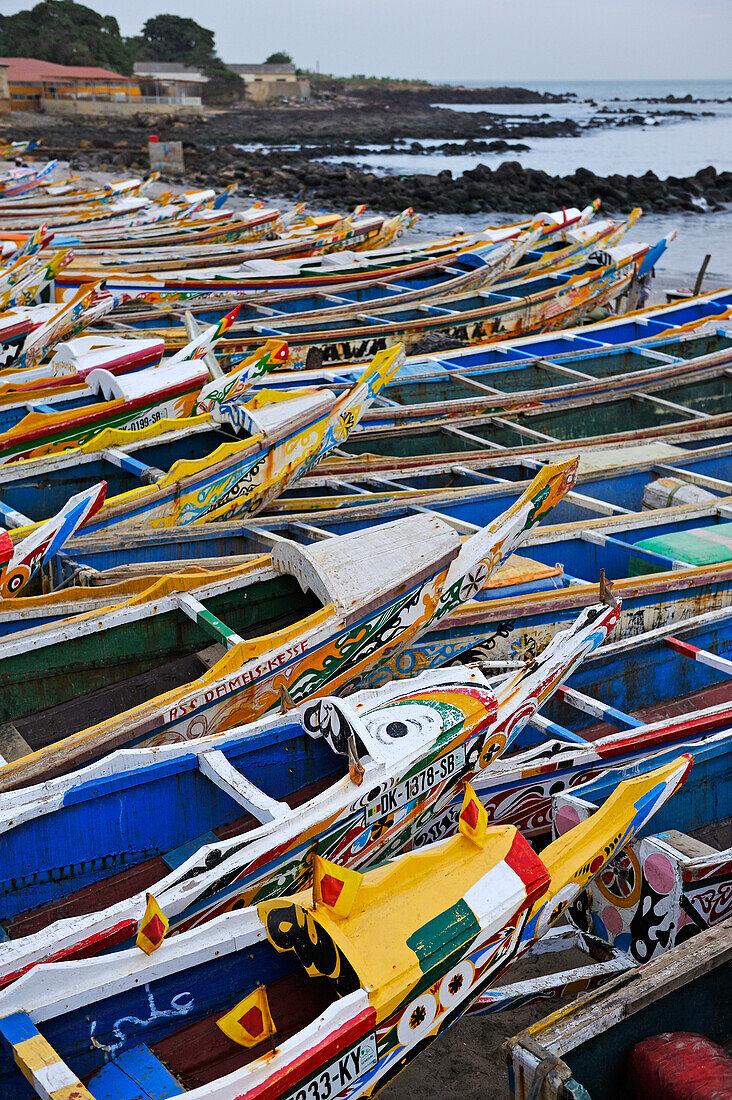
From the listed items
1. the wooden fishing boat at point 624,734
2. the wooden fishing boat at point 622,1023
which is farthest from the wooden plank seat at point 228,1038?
the wooden fishing boat at point 624,734

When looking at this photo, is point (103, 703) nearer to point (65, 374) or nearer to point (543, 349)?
point (65, 374)

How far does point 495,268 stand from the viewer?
16.5 metres

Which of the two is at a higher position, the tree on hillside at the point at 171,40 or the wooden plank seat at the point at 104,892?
the tree on hillside at the point at 171,40

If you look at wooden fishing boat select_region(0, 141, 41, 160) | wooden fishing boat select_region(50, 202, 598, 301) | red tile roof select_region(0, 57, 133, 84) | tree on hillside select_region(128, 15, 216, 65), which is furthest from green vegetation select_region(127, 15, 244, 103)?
wooden fishing boat select_region(50, 202, 598, 301)

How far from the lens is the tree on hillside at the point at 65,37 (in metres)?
72.1

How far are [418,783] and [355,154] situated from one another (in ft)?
205

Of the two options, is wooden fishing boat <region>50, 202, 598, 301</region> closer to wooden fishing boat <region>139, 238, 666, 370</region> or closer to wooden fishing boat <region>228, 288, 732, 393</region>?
wooden fishing boat <region>228, 288, 732, 393</region>

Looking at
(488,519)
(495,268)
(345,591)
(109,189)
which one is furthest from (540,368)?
(109,189)

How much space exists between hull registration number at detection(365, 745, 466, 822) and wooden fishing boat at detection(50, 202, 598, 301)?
11.6m

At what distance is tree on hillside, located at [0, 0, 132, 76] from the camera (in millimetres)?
72125

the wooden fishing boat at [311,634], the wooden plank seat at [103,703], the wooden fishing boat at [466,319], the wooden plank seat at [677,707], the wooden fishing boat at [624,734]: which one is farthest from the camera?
the wooden fishing boat at [466,319]

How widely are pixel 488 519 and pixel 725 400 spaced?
515cm

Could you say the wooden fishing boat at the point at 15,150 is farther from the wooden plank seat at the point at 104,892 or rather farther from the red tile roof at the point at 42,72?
the wooden plank seat at the point at 104,892

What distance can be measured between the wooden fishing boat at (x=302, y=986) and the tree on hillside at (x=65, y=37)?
261ft
